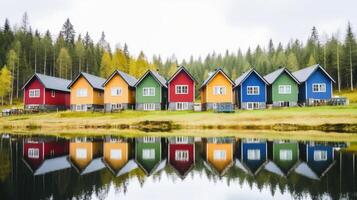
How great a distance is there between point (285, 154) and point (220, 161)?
462 centimetres

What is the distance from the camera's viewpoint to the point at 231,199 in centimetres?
1111

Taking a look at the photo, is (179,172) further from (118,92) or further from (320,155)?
(118,92)

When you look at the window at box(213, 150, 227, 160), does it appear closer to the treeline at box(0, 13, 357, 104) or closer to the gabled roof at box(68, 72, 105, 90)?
the gabled roof at box(68, 72, 105, 90)

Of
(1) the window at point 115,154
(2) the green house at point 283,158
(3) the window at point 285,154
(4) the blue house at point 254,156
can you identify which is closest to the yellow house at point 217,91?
(4) the blue house at point 254,156

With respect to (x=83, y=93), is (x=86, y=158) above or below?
below

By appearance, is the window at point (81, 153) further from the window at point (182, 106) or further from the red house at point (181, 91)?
the window at point (182, 106)

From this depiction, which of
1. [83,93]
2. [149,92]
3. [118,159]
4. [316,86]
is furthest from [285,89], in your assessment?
[118,159]

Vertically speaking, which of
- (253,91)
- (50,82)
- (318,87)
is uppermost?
(50,82)

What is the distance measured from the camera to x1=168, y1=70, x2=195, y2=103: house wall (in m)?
57.8

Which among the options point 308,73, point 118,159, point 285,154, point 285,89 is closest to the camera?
point 118,159

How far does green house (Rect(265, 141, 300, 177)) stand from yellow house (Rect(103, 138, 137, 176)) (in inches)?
271

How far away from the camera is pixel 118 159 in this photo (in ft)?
61.9

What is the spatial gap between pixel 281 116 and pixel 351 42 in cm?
6190

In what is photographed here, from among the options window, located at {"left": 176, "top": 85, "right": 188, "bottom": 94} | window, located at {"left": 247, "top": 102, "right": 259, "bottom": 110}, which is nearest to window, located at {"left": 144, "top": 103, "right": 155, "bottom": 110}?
window, located at {"left": 176, "top": 85, "right": 188, "bottom": 94}
